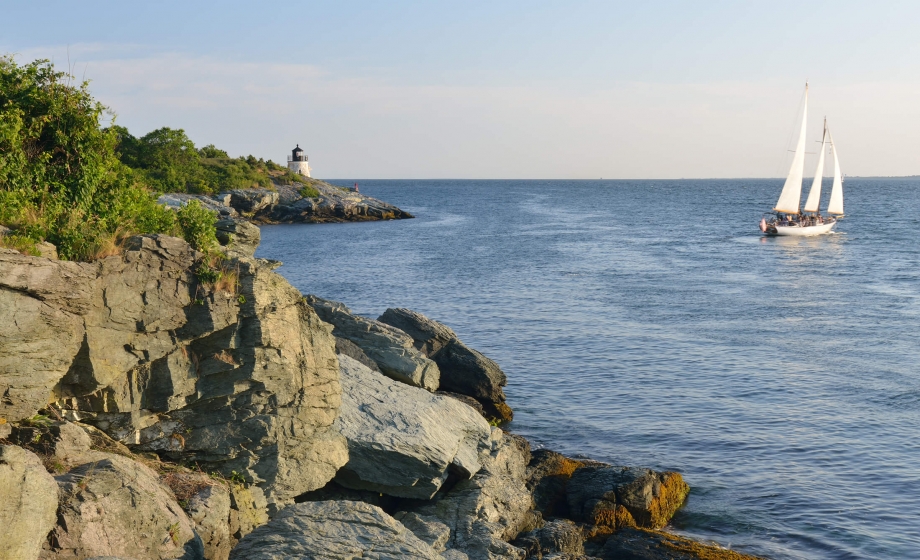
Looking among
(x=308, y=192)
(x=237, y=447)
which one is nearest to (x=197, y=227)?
(x=237, y=447)

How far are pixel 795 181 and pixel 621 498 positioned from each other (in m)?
81.1

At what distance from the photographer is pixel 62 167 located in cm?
1464

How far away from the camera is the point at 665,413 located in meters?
26.5

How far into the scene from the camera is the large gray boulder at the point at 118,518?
1044cm

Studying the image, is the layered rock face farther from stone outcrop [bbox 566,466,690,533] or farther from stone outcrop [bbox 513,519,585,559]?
stone outcrop [bbox 566,466,690,533]

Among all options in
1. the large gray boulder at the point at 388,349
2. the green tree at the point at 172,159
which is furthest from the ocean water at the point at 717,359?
the green tree at the point at 172,159

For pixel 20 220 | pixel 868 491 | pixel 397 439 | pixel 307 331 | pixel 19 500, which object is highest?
pixel 20 220

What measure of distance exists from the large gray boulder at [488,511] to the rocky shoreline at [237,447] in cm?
5

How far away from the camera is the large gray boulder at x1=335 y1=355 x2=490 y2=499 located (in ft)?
54.9

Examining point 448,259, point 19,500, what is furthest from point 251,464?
point 448,259

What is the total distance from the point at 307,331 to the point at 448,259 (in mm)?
51296

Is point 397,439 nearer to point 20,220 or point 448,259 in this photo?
point 20,220

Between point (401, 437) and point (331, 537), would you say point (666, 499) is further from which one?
point (331, 537)

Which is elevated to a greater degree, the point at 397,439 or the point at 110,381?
the point at 110,381
